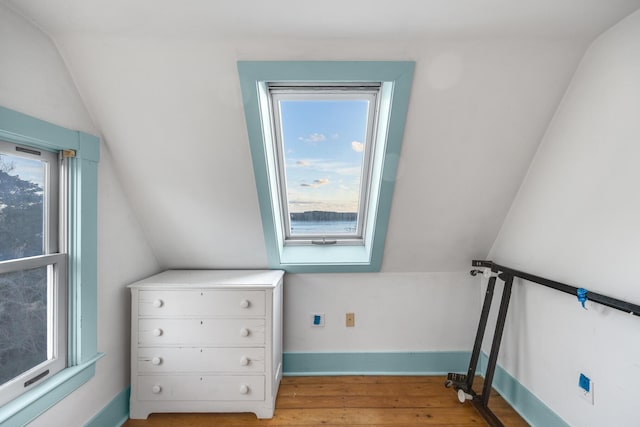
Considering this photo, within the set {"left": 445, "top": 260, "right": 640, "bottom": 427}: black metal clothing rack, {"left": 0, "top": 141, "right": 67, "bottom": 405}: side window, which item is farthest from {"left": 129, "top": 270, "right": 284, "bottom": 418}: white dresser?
{"left": 445, "top": 260, "right": 640, "bottom": 427}: black metal clothing rack

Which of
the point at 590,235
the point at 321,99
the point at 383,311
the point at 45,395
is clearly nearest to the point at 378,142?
the point at 321,99

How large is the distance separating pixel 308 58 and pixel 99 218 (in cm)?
129

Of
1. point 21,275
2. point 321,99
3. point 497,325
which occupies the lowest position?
point 497,325

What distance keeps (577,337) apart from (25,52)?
265cm

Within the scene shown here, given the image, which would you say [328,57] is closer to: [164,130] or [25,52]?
[164,130]

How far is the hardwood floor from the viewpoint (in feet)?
5.71

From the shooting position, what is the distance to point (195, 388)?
5.82 feet

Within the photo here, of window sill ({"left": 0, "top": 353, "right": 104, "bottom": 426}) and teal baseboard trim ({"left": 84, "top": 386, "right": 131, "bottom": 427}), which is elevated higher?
window sill ({"left": 0, "top": 353, "right": 104, "bottom": 426})

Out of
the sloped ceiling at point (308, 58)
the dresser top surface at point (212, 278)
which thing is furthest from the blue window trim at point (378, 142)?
the dresser top surface at point (212, 278)

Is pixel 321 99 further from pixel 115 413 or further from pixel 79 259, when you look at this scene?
pixel 115 413

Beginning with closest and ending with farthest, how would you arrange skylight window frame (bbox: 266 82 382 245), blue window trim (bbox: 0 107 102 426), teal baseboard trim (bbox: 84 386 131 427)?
blue window trim (bbox: 0 107 102 426)
teal baseboard trim (bbox: 84 386 131 427)
skylight window frame (bbox: 266 82 382 245)

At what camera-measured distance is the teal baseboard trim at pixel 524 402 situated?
1610 millimetres

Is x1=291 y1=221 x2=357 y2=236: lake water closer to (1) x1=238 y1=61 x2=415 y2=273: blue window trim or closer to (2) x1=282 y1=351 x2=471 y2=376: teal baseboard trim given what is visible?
(1) x1=238 y1=61 x2=415 y2=273: blue window trim

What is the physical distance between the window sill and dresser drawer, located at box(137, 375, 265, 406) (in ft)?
1.17
